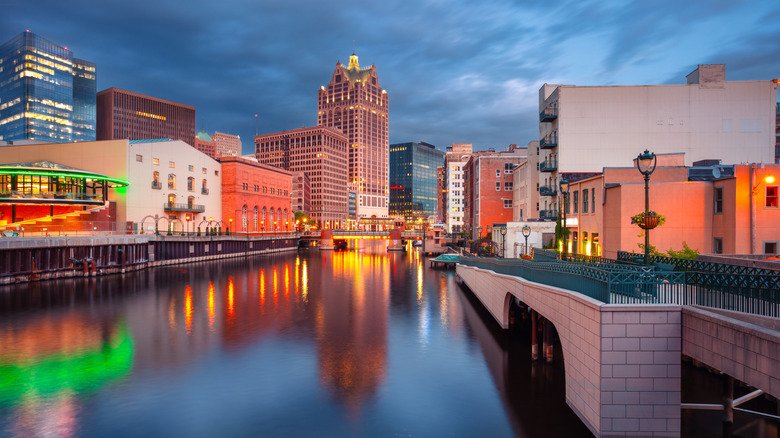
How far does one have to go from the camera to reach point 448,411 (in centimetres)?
1814

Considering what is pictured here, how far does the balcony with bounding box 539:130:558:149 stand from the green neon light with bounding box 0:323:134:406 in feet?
163

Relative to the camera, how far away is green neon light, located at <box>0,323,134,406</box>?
63.6ft

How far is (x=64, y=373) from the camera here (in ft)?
70.9

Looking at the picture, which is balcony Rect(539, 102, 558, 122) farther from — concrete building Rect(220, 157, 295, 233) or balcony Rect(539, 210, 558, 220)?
concrete building Rect(220, 157, 295, 233)

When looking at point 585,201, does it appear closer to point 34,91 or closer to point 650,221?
point 650,221

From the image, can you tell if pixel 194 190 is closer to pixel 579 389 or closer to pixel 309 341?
pixel 309 341

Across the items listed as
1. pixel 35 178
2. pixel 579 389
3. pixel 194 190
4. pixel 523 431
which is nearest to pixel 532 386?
pixel 523 431

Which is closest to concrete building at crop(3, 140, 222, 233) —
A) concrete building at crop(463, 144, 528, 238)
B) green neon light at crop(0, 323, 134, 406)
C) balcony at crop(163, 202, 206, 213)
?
balcony at crop(163, 202, 206, 213)

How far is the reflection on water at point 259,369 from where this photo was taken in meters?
16.9

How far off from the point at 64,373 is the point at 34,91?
660ft

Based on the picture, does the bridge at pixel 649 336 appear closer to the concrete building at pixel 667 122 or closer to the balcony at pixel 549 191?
the balcony at pixel 549 191

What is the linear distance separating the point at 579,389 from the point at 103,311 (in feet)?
121

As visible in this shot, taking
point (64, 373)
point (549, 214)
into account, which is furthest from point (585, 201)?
point (64, 373)

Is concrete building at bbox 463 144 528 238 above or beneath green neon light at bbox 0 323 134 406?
above
